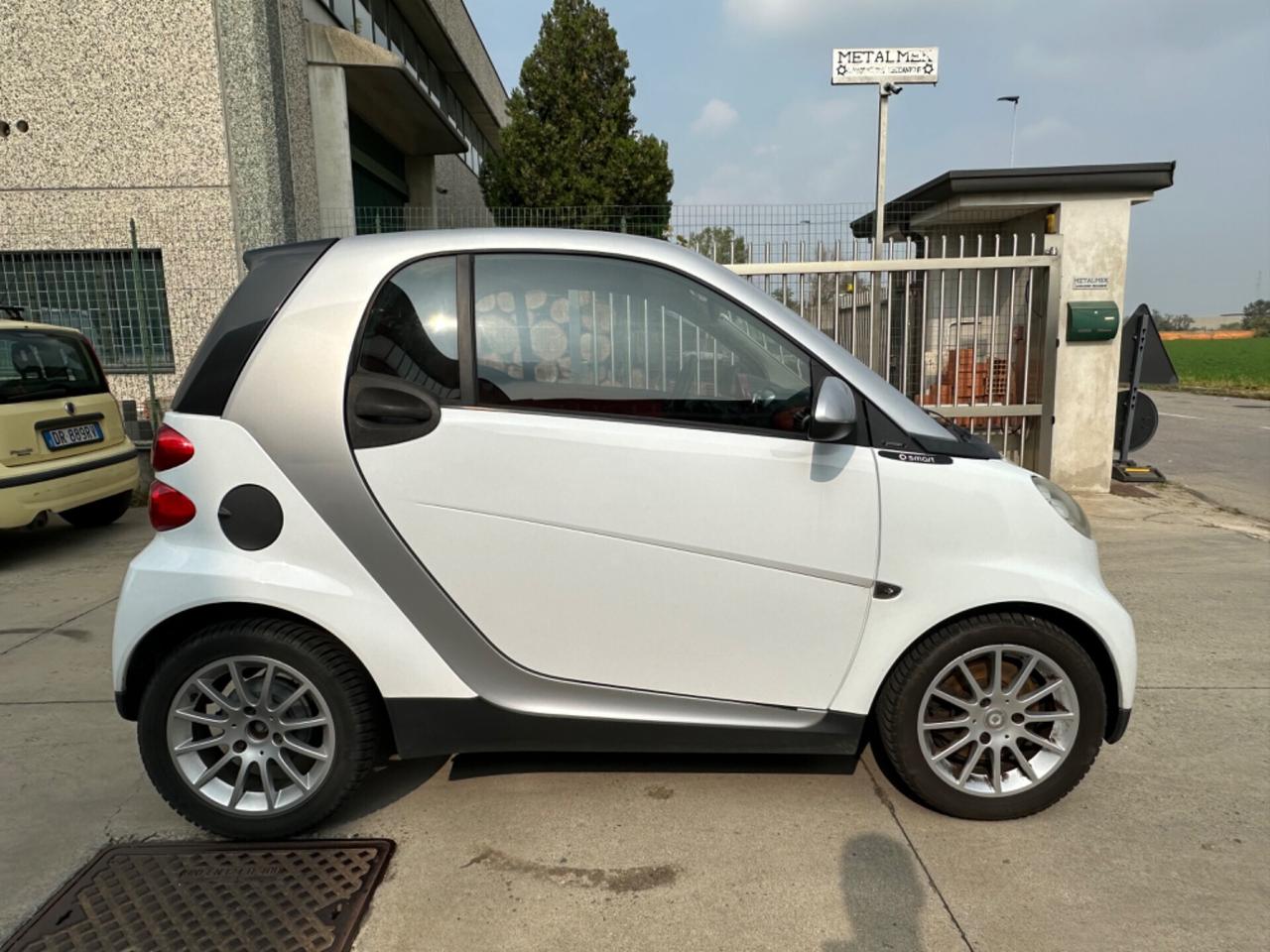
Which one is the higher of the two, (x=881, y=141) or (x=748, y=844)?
(x=881, y=141)

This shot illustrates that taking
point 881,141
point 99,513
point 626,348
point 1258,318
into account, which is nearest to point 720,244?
point 881,141

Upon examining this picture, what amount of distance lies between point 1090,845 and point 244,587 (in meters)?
2.76

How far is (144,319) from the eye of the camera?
850 cm

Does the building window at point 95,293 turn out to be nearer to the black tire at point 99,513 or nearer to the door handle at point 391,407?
the black tire at point 99,513

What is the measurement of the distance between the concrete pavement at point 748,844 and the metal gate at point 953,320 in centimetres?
404

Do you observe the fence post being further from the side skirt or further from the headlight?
the headlight

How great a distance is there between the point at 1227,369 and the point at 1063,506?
4290cm

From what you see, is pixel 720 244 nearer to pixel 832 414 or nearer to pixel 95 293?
pixel 832 414

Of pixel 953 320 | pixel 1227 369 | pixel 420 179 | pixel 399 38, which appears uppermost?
pixel 399 38

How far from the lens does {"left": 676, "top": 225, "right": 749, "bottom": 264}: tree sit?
7.07m

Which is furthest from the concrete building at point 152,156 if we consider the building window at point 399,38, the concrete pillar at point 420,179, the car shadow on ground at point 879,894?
the car shadow on ground at point 879,894

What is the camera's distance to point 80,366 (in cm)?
634

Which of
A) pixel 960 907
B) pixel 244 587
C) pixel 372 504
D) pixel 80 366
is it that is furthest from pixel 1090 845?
pixel 80 366

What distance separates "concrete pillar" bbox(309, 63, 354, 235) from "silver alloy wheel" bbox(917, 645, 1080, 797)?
8657mm
